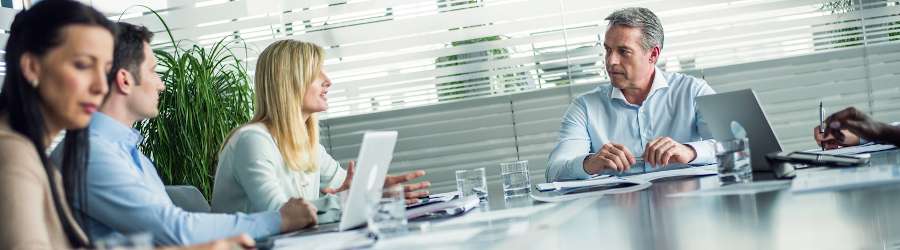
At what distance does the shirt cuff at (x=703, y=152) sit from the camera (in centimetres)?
302

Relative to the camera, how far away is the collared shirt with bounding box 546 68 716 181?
3465mm

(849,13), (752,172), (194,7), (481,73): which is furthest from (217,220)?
(849,13)

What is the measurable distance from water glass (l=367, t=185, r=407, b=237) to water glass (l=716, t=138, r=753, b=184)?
0.88 meters

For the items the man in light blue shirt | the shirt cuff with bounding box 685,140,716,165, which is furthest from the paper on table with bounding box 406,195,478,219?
the man in light blue shirt

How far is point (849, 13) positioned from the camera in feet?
14.2

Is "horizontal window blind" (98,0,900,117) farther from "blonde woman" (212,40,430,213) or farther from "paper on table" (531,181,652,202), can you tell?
"paper on table" (531,181,652,202)

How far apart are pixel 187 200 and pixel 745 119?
169cm

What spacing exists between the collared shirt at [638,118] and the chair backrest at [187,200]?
129cm

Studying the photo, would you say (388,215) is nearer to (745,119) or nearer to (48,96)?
(48,96)

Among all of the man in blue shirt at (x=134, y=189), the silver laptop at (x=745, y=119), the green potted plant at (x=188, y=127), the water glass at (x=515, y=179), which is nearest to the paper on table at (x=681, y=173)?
the silver laptop at (x=745, y=119)

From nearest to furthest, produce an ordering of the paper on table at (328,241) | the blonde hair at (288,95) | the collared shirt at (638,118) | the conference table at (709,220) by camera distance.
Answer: the conference table at (709,220) < the paper on table at (328,241) < the blonde hair at (288,95) < the collared shirt at (638,118)

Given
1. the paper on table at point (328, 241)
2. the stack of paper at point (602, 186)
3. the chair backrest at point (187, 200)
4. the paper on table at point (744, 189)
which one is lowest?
the stack of paper at point (602, 186)

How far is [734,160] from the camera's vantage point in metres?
2.22

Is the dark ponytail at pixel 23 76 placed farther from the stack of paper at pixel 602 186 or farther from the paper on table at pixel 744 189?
the paper on table at pixel 744 189
